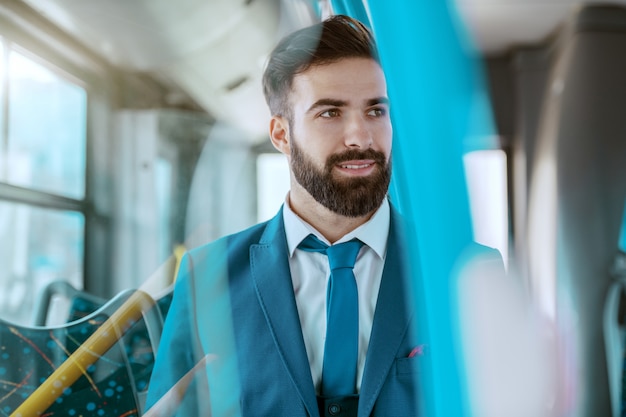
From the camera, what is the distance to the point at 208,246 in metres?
0.37

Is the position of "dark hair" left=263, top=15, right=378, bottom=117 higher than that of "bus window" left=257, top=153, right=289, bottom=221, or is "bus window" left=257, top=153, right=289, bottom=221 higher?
"dark hair" left=263, top=15, right=378, bottom=117

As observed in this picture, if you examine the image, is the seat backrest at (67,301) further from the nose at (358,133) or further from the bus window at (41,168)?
the nose at (358,133)

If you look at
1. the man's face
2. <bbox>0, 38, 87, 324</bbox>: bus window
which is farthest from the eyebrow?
<bbox>0, 38, 87, 324</bbox>: bus window

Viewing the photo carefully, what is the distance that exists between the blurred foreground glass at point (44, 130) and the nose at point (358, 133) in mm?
171

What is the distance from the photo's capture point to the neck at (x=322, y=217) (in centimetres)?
36

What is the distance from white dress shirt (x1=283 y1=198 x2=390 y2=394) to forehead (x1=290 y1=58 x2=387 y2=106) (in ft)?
0.24

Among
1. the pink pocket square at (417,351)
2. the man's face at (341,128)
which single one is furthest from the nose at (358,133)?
the pink pocket square at (417,351)

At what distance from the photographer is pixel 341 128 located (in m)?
0.34

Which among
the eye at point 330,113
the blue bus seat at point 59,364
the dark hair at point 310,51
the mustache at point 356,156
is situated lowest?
the blue bus seat at point 59,364

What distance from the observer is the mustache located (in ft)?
1.12

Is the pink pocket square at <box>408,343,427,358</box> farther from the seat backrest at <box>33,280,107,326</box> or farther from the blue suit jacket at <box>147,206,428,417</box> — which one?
the seat backrest at <box>33,280,107,326</box>

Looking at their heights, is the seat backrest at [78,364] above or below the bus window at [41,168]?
below

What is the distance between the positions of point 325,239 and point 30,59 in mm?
223

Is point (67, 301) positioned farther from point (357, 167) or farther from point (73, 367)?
point (357, 167)
